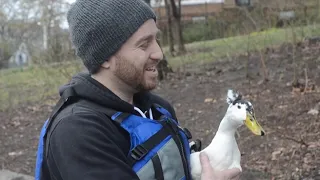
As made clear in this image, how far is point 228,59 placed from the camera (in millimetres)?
10453

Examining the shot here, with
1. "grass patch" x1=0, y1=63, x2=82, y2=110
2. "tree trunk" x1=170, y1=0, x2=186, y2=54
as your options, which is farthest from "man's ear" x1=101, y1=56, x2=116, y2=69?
"tree trunk" x1=170, y1=0, x2=186, y2=54

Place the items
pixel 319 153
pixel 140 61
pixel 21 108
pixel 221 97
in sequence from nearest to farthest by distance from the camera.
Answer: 1. pixel 140 61
2. pixel 319 153
3. pixel 221 97
4. pixel 21 108

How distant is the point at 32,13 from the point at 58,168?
10745 millimetres

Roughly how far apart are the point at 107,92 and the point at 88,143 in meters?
0.24

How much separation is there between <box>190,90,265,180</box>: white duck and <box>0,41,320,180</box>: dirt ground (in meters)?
2.38

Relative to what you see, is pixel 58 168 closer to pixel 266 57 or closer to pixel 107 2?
pixel 107 2

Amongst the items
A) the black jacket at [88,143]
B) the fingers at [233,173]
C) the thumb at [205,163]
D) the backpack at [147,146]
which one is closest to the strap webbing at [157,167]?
the backpack at [147,146]

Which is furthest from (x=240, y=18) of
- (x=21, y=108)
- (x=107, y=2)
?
(x=107, y=2)

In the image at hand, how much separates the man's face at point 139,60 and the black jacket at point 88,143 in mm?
91

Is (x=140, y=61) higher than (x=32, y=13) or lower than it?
higher

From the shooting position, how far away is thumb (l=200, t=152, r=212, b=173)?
1913 millimetres

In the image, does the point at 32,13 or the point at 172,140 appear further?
the point at 32,13

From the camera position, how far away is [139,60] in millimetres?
1796

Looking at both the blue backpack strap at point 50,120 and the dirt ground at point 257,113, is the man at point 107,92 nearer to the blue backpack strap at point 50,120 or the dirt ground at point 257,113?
the blue backpack strap at point 50,120
